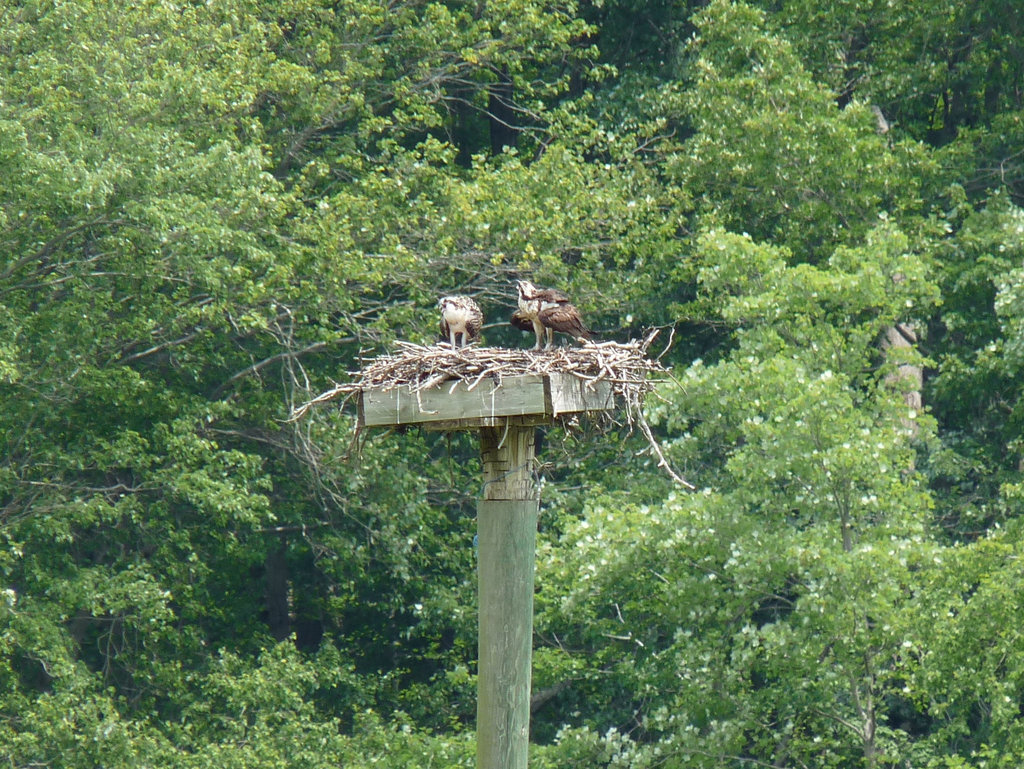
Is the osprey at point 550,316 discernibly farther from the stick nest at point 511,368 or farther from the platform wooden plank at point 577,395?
the platform wooden plank at point 577,395

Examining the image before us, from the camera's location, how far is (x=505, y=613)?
17.6 ft

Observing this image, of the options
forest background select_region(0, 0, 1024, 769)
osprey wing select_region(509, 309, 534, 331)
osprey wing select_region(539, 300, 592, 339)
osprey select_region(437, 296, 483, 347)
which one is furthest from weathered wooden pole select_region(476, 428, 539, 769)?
forest background select_region(0, 0, 1024, 769)

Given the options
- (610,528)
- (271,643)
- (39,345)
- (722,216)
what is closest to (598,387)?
(610,528)

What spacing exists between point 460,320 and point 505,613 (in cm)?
330

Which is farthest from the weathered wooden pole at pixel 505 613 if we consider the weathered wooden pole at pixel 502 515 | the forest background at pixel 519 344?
the forest background at pixel 519 344

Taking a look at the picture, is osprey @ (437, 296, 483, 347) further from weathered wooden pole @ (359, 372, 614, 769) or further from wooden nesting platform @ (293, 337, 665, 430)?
weathered wooden pole @ (359, 372, 614, 769)

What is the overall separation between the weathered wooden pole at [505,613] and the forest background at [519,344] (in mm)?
6122

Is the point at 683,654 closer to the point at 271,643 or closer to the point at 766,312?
the point at 766,312

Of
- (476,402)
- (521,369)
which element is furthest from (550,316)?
(476,402)

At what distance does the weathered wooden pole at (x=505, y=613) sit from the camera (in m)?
5.36

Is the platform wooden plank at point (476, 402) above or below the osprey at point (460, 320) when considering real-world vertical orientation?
below

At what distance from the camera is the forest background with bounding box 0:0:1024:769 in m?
11.9

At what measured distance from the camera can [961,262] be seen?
609 inches

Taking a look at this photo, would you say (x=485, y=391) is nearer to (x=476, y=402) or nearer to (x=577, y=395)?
(x=476, y=402)
